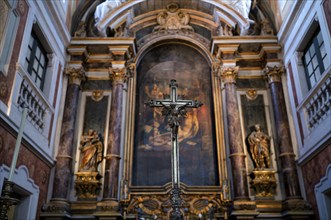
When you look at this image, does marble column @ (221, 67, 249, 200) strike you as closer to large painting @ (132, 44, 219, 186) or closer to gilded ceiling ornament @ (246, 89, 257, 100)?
gilded ceiling ornament @ (246, 89, 257, 100)

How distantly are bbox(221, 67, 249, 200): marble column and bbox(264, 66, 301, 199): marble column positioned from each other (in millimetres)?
984

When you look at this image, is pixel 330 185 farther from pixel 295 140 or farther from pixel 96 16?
pixel 96 16

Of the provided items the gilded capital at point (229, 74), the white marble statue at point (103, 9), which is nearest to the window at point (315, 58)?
the gilded capital at point (229, 74)

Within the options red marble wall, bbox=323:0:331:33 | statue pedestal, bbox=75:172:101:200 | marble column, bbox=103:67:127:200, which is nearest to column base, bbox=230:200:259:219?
marble column, bbox=103:67:127:200

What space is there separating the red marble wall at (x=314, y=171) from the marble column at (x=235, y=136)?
4.78 ft

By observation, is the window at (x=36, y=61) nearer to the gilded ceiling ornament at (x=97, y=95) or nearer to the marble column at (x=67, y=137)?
the marble column at (x=67, y=137)

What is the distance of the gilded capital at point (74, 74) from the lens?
10.4 meters

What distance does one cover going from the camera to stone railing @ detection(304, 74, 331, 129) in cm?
757

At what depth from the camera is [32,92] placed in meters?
8.06

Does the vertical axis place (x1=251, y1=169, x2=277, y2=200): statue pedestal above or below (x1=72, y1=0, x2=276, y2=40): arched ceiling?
below

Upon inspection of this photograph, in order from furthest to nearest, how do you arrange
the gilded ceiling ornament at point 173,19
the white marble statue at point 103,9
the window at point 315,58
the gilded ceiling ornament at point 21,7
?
the gilded ceiling ornament at point 173,19, the white marble statue at point 103,9, the window at point 315,58, the gilded ceiling ornament at point 21,7

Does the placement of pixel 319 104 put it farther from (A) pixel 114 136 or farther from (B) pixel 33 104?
(B) pixel 33 104

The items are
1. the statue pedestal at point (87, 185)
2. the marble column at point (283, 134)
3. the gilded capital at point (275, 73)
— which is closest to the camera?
the marble column at point (283, 134)

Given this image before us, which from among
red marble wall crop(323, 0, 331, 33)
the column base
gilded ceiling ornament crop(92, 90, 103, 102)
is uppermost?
red marble wall crop(323, 0, 331, 33)
